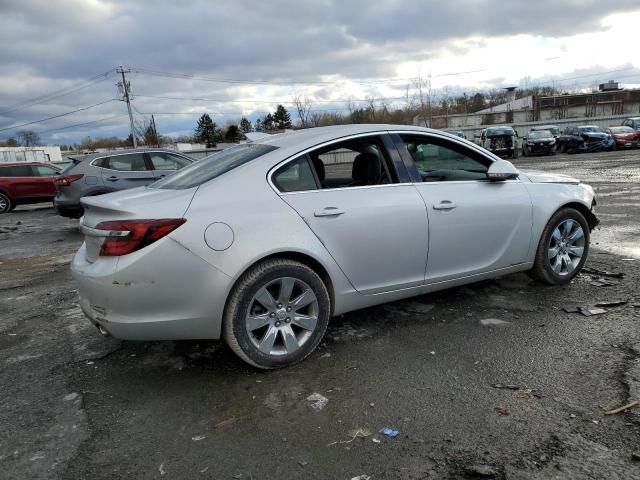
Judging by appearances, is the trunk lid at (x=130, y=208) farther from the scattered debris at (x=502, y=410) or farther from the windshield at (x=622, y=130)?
the windshield at (x=622, y=130)

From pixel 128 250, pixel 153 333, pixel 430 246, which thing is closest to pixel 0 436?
pixel 153 333

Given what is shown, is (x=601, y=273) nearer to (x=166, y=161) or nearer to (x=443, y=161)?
(x=443, y=161)

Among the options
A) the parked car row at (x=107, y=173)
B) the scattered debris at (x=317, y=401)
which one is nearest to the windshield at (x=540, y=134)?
the parked car row at (x=107, y=173)

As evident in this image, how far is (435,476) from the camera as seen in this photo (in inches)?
89.2

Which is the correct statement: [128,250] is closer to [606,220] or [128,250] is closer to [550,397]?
[550,397]

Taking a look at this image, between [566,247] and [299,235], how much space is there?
2.95 metres

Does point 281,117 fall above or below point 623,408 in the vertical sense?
above

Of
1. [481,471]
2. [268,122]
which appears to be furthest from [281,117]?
[481,471]

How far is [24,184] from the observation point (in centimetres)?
1627

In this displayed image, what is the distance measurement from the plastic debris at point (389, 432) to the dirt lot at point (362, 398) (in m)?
0.04

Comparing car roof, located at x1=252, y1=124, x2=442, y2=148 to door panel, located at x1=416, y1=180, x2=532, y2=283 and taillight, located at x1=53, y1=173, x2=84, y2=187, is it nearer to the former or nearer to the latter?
door panel, located at x1=416, y1=180, x2=532, y2=283

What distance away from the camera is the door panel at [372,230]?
345 centimetres

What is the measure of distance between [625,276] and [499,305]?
1650 mm

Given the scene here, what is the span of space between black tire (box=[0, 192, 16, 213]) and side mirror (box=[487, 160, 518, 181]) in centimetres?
1667
